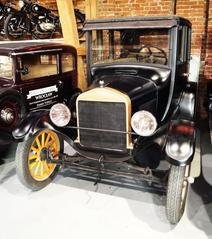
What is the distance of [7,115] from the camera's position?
11.4 ft

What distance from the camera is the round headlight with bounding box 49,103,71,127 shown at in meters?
2.62

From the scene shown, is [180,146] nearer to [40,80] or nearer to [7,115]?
[7,115]

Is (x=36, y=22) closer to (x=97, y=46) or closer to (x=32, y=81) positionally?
(x=32, y=81)

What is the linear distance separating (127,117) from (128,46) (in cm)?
107

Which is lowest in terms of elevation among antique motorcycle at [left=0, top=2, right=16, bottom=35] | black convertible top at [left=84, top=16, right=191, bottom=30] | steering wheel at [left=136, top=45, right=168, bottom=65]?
steering wheel at [left=136, top=45, right=168, bottom=65]

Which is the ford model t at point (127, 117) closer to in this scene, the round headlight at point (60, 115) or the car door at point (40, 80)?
the round headlight at point (60, 115)

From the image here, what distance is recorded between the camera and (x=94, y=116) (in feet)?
8.21

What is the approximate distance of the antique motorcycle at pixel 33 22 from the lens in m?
5.91

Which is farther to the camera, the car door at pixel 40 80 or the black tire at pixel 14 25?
the black tire at pixel 14 25

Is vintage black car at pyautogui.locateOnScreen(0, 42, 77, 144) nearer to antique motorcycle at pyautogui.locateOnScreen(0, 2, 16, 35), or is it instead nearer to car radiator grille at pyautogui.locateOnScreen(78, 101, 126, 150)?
car radiator grille at pyautogui.locateOnScreen(78, 101, 126, 150)

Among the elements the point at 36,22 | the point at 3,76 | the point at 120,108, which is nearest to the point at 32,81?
the point at 3,76

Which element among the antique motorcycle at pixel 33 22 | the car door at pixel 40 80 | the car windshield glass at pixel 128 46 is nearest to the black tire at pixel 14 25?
the antique motorcycle at pixel 33 22

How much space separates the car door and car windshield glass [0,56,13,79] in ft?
0.66

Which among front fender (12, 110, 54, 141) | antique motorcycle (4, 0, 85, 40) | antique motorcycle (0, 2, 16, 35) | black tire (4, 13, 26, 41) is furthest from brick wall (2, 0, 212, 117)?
front fender (12, 110, 54, 141)
